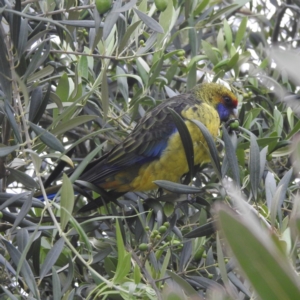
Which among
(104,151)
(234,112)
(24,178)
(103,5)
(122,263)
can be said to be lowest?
(104,151)

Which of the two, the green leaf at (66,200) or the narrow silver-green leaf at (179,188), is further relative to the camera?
the narrow silver-green leaf at (179,188)

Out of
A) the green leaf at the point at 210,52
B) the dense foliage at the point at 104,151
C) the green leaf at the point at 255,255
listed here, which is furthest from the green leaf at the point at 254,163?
the green leaf at the point at 255,255

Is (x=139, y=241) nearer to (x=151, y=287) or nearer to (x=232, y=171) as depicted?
(x=232, y=171)

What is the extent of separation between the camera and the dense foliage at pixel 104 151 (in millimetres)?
1485

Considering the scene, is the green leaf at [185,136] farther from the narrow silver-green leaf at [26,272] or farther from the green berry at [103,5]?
the narrow silver-green leaf at [26,272]

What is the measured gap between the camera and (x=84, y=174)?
2.62 meters

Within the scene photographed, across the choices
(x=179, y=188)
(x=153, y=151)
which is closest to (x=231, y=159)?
(x=179, y=188)

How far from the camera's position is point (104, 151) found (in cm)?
283

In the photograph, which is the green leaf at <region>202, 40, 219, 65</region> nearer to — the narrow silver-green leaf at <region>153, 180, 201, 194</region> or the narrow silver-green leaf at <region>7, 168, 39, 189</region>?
the narrow silver-green leaf at <region>153, 180, 201, 194</region>

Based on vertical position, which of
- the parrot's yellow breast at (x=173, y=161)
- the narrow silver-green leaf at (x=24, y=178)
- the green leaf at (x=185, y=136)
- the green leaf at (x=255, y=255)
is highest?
the green leaf at (x=255, y=255)

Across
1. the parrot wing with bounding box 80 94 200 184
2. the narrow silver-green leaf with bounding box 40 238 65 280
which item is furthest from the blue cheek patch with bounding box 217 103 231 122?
the narrow silver-green leaf with bounding box 40 238 65 280

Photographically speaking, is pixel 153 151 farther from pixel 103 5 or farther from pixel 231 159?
pixel 103 5

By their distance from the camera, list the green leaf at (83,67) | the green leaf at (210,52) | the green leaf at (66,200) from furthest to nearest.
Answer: the green leaf at (210,52) < the green leaf at (83,67) < the green leaf at (66,200)

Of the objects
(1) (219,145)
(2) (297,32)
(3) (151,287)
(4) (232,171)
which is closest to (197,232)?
(4) (232,171)
